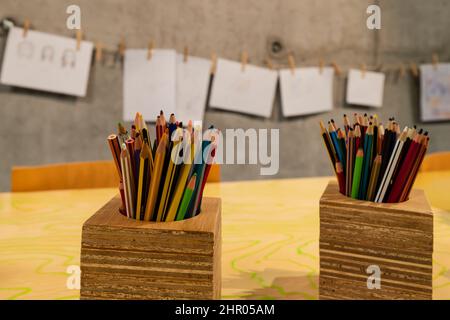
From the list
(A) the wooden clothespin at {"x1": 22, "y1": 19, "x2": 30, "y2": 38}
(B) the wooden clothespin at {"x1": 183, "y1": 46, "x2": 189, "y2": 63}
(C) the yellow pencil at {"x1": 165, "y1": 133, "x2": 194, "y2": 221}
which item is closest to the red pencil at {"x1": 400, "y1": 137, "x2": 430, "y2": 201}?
(C) the yellow pencil at {"x1": 165, "y1": 133, "x2": 194, "y2": 221}

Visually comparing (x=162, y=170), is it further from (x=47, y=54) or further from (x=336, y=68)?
(x=336, y=68)

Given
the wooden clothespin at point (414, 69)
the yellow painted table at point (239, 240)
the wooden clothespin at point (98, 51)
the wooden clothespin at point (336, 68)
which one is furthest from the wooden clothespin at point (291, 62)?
the yellow painted table at point (239, 240)

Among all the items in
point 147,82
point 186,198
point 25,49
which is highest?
point 25,49

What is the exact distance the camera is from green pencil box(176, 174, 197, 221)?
0.45 meters

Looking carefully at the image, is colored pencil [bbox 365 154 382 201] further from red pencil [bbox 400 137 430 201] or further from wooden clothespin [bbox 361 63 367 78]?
wooden clothespin [bbox 361 63 367 78]

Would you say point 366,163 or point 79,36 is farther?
point 79,36

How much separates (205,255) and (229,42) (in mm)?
1896

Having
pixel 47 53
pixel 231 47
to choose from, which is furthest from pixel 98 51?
pixel 231 47

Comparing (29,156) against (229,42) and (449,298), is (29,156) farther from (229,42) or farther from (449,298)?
(449,298)

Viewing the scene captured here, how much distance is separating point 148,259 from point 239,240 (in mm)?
331

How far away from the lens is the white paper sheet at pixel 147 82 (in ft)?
6.79

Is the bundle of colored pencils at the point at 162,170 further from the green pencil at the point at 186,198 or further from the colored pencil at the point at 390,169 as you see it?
the colored pencil at the point at 390,169

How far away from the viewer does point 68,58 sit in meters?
1.98
